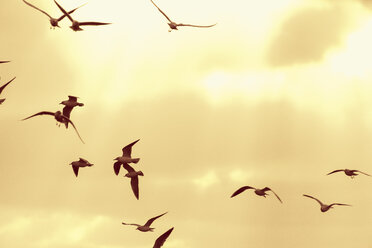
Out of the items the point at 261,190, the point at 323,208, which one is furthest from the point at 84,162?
the point at 323,208

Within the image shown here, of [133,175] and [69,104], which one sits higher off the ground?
[69,104]

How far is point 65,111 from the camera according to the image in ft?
292

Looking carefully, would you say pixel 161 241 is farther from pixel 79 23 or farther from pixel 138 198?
pixel 79 23

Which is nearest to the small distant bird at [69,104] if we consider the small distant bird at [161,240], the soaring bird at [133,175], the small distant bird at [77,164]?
the small distant bird at [77,164]

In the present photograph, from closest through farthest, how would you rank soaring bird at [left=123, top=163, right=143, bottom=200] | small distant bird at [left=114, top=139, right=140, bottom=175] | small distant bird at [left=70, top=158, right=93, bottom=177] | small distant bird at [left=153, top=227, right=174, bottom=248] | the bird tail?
small distant bird at [left=153, top=227, right=174, bottom=248] < the bird tail < small distant bird at [left=114, top=139, right=140, bottom=175] < soaring bird at [left=123, top=163, right=143, bottom=200] < small distant bird at [left=70, top=158, right=93, bottom=177]

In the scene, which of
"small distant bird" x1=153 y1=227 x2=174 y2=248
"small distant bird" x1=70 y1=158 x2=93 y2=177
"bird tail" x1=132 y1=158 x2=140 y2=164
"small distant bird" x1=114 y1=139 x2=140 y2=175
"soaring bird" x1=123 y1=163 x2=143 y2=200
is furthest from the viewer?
"small distant bird" x1=70 y1=158 x2=93 y2=177

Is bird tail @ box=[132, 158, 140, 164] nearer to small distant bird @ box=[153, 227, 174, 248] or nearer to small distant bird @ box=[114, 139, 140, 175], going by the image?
small distant bird @ box=[114, 139, 140, 175]

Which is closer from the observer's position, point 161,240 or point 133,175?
point 161,240

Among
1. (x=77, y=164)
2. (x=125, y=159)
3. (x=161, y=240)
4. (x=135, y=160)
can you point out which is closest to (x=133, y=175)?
(x=125, y=159)

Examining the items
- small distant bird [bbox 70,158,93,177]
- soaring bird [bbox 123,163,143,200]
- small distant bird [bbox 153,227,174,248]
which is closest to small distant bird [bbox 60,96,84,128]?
small distant bird [bbox 70,158,93,177]

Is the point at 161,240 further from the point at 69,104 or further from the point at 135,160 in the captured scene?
the point at 69,104

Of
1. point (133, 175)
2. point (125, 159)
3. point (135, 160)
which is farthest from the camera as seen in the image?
point (133, 175)

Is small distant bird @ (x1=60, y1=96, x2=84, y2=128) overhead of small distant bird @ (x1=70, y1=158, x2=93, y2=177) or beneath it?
overhead

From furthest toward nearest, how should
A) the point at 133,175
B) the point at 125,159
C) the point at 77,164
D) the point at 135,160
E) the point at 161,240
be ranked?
the point at 77,164
the point at 133,175
the point at 125,159
the point at 135,160
the point at 161,240
